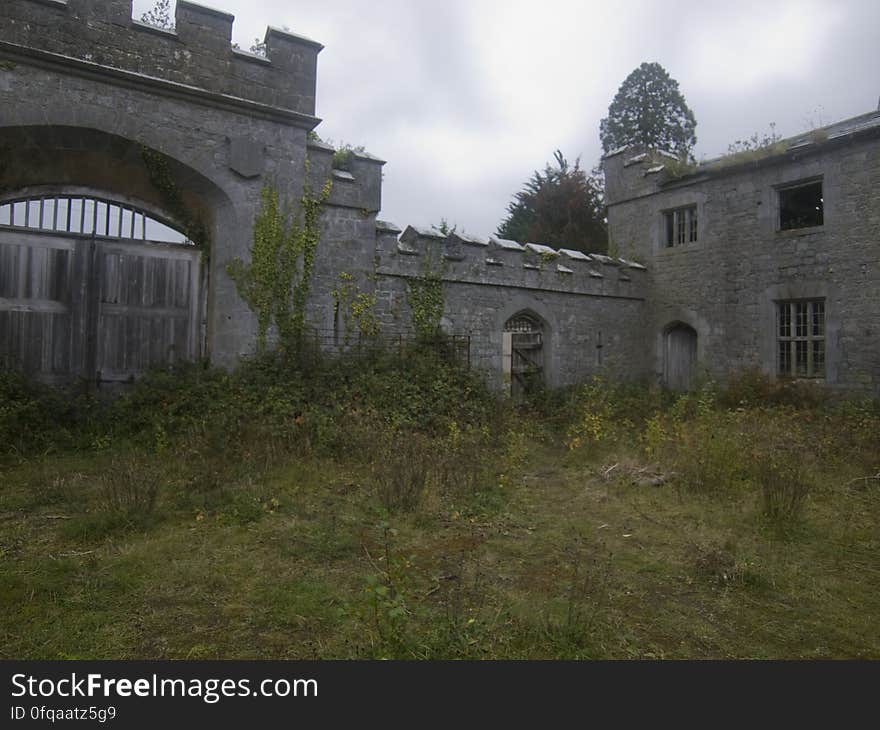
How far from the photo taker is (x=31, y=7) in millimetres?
7586

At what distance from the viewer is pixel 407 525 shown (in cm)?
505

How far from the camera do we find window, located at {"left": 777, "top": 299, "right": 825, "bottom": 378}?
1188 centimetres

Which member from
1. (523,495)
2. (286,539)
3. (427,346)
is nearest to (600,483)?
(523,495)

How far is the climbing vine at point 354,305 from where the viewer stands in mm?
9945

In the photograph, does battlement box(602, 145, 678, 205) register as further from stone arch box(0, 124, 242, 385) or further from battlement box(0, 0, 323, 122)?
stone arch box(0, 124, 242, 385)

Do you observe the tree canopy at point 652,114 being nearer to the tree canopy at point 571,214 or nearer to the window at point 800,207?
the tree canopy at point 571,214

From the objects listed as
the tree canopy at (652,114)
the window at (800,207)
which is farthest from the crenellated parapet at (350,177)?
the tree canopy at (652,114)

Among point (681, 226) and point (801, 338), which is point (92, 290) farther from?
point (801, 338)

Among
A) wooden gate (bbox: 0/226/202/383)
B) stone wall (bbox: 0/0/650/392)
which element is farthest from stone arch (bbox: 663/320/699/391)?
wooden gate (bbox: 0/226/202/383)

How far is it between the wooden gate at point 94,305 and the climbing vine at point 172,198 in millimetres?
249

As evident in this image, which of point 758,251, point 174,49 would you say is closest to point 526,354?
point 758,251

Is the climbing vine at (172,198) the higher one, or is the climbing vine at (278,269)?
the climbing vine at (172,198)

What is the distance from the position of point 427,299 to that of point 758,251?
7.44 m

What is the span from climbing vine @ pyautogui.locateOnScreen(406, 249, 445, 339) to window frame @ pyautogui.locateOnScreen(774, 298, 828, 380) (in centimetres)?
734
